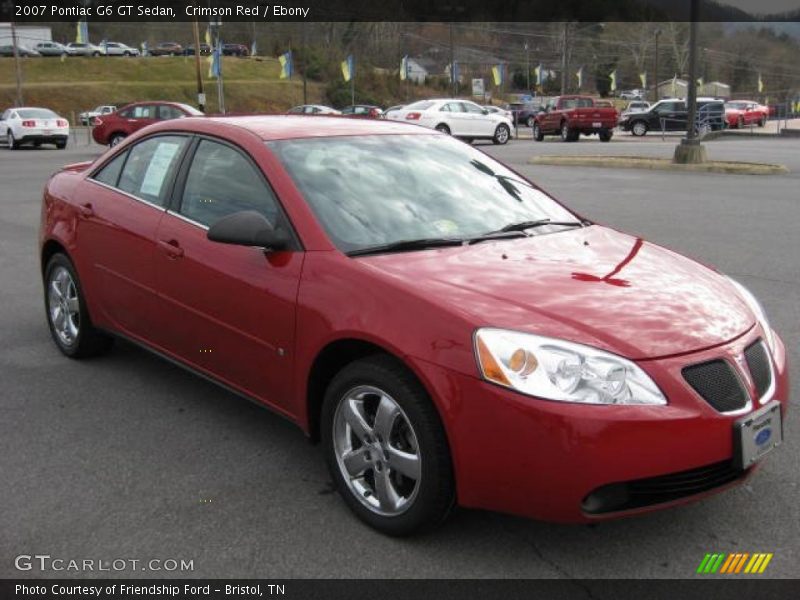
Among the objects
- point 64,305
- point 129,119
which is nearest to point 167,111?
point 129,119

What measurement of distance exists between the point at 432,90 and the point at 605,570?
95130mm

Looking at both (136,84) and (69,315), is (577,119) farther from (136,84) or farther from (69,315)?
(136,84)

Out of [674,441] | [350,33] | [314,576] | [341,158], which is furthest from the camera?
[350,33]

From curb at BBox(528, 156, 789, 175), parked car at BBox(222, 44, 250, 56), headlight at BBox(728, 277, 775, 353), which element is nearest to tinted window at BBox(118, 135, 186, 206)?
headlight at BBox(728, 277, 775, 353)

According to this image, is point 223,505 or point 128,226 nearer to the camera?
point 223,505

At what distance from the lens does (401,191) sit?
3852mm

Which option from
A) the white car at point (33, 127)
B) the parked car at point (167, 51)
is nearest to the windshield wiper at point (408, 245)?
the white car at point (33, 127)

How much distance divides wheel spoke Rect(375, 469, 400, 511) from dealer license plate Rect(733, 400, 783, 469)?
1.17 meters

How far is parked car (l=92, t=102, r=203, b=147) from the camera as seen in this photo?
2573 centimetres

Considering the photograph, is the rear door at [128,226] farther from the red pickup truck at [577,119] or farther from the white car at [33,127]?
the red pickup truck at [577,119]

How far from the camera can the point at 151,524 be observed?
3180mm

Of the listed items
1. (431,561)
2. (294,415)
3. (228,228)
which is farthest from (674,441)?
(228,228)

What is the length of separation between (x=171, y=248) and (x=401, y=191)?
3.79 feet

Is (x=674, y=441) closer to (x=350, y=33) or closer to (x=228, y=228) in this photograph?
(x=228, y=228)
